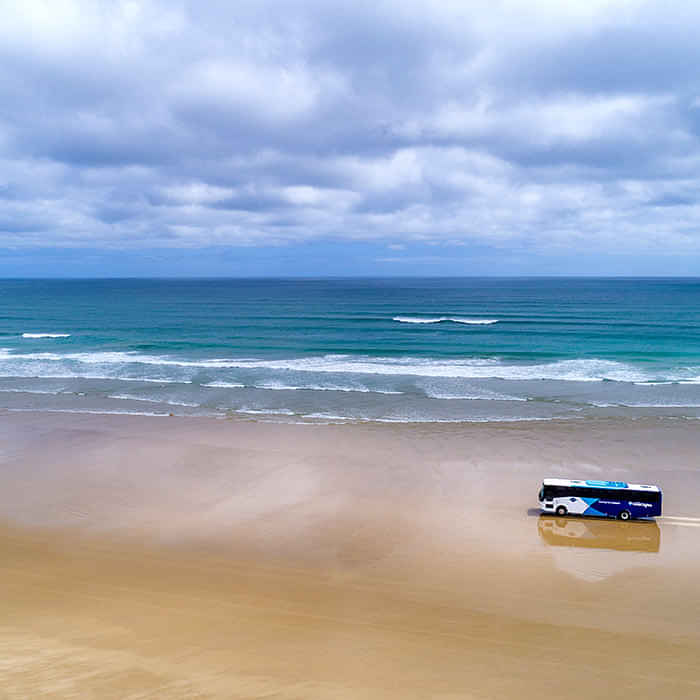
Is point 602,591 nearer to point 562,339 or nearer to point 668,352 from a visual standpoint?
point 668,352

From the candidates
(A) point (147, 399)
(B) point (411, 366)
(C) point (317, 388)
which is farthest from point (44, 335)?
(B) point (411, 366)

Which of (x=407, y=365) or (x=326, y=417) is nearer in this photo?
(x=326, y=417)

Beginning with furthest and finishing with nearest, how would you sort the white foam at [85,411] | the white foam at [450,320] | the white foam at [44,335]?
the white foam at [450,320] < the white foam at [44,335] < the white foam at [85,411]

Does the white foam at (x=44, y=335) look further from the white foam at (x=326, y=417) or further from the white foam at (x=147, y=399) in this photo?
the white foam at (x=326, y=417)

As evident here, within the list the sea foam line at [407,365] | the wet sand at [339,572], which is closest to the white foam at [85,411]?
the wet sand at [339,572]

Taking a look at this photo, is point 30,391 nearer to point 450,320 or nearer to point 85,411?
point 85,411

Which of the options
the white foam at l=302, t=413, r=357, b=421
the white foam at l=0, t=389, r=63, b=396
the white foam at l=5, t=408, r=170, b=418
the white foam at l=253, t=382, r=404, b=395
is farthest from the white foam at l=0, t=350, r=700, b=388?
the white foam at l=302, t=413, r=357, b=421
